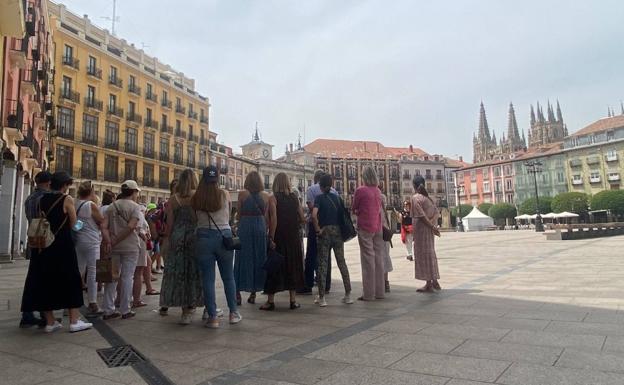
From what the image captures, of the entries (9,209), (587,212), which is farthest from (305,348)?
(587,212)

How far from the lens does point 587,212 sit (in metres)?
63.3

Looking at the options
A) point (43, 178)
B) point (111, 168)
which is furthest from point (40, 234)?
point (111, 168)

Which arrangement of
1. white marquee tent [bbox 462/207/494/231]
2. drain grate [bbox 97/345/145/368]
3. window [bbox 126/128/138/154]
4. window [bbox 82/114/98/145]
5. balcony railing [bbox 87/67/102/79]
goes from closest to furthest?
1. drain grate [bbox 97/345/145/368]
2. window [bbox 82/114/98/145]
3. balcony railing [bbox 87/67/102/79]
4. window [bbox 126/128/138/154]
5. white marquee tent [bbox 462/207/494/231]

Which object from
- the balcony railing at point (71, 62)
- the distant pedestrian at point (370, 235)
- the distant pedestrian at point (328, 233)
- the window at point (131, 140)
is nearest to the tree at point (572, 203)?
the window at point (131, 140)

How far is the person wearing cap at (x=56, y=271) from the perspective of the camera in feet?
14.8

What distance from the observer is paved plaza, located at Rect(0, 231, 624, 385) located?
10.00ft

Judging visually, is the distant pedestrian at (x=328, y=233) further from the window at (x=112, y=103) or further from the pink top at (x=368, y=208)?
the window at (x=112, y=103)

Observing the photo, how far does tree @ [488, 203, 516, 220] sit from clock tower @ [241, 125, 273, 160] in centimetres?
3938

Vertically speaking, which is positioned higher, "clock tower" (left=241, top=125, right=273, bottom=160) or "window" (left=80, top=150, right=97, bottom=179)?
"clock tower" (left=241, top=125, right=273, bottom=160)

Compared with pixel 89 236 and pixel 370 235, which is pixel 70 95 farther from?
pixel 370 235

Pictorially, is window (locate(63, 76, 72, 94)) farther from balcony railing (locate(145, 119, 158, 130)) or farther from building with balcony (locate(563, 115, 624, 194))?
building with balcony (locate(563, 115, 624, 194))

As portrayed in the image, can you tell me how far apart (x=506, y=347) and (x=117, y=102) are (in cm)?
4294

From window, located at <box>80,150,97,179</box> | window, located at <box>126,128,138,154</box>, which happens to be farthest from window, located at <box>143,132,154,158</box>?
window, located at <box>80,150,97,179</box>

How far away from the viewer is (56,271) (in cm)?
457
